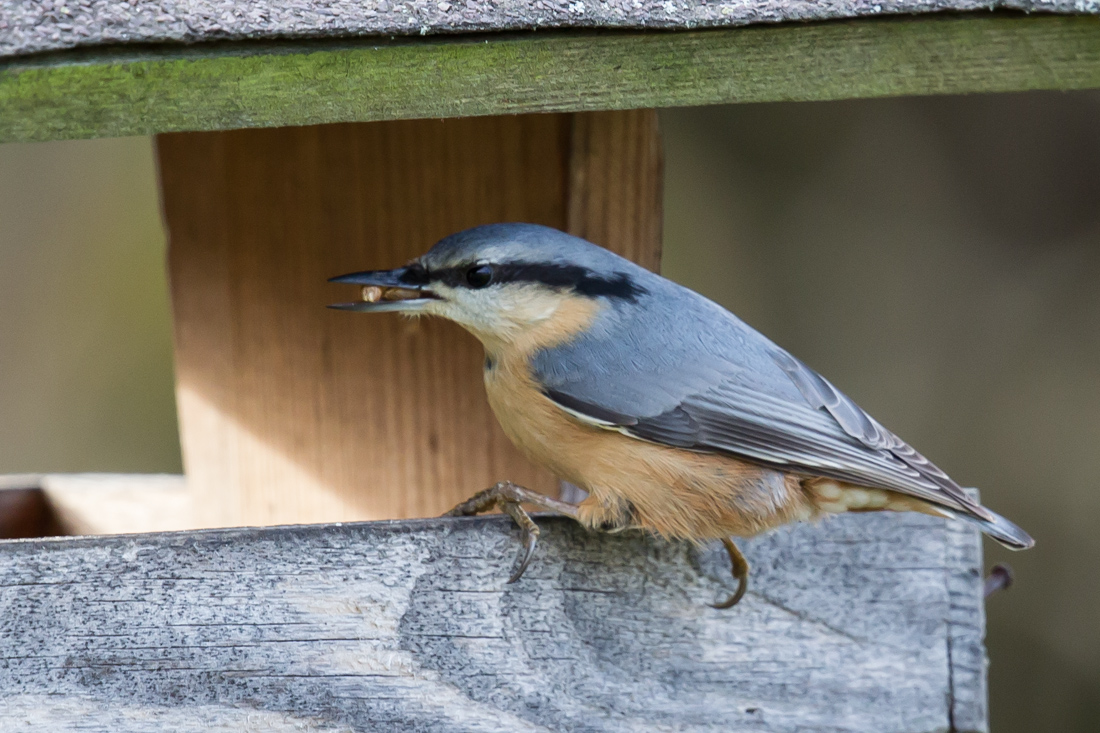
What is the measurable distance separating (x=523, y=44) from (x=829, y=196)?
8.73ft

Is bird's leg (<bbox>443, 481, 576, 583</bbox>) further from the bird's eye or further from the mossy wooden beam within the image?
the mossy wooden beam

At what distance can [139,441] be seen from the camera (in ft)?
15.4

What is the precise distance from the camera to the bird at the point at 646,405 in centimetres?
179

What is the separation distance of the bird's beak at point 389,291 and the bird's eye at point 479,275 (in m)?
0.06

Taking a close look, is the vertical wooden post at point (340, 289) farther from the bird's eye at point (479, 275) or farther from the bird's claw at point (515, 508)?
the bird's claw at point (515, 508)

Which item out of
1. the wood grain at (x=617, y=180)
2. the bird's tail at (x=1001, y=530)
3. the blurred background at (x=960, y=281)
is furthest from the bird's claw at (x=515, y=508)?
the blurred background at (x=960, y=281)

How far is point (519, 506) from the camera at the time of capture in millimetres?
1704

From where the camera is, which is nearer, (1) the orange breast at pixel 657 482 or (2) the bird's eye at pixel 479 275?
(1) the orange breast at pixel 657 482

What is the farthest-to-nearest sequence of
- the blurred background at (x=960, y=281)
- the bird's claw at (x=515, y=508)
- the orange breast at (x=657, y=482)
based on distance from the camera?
the blurred background at (x=960, y=281), the orange breast at (x=657, y=482), the bird's claw at (x=515, y=508)

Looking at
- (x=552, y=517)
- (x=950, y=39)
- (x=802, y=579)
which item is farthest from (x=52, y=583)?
(x=950, y=39)

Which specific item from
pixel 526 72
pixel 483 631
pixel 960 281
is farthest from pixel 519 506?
pixel 960 281

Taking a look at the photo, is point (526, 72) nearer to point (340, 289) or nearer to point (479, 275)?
point (479, 275)

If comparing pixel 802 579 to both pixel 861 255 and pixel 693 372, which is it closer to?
pixel 693 372

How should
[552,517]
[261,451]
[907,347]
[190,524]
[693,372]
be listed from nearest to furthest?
[552,517]
[693,372]
[261,451]
[190,524]
[907,347]
